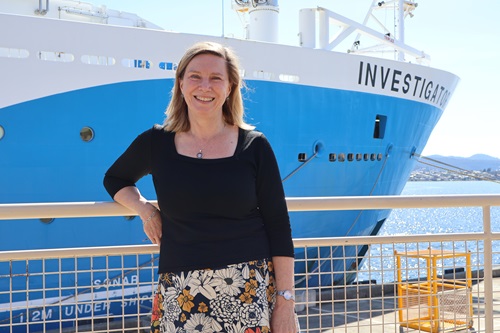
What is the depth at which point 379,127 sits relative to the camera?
11.4 meters

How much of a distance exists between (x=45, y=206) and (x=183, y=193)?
0.90 meters

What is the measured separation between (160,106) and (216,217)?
22.2ft

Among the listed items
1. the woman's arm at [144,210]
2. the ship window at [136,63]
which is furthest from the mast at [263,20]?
the woman's arm at [144,210]

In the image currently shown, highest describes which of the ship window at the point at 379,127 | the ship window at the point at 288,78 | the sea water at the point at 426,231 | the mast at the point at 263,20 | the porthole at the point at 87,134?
the mast at the point at 263,20

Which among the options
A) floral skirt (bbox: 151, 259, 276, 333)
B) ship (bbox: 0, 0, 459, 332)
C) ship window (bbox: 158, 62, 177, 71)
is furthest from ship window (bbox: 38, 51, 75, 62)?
floral skirt (bbox: 151, 259, 276, 333)

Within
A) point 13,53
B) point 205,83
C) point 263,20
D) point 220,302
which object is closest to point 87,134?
point 13,53

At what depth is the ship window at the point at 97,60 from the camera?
8.20m

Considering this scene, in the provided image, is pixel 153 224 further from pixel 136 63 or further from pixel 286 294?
pixel 136 63

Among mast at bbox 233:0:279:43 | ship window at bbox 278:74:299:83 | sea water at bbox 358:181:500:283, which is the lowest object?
sea water at bbox 358:181:500:283

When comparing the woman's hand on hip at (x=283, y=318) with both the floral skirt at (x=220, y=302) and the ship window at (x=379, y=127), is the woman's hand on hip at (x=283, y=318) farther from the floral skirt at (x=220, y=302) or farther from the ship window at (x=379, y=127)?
the ship window at (x=379, y=127)

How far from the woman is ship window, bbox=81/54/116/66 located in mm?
6365

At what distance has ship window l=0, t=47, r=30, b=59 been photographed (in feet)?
25.2

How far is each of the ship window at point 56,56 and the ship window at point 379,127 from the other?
578cm

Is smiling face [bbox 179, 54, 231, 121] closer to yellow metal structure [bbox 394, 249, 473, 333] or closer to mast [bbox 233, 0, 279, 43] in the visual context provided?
yellow metal structure [bbox 394, 249, 473, 333]
